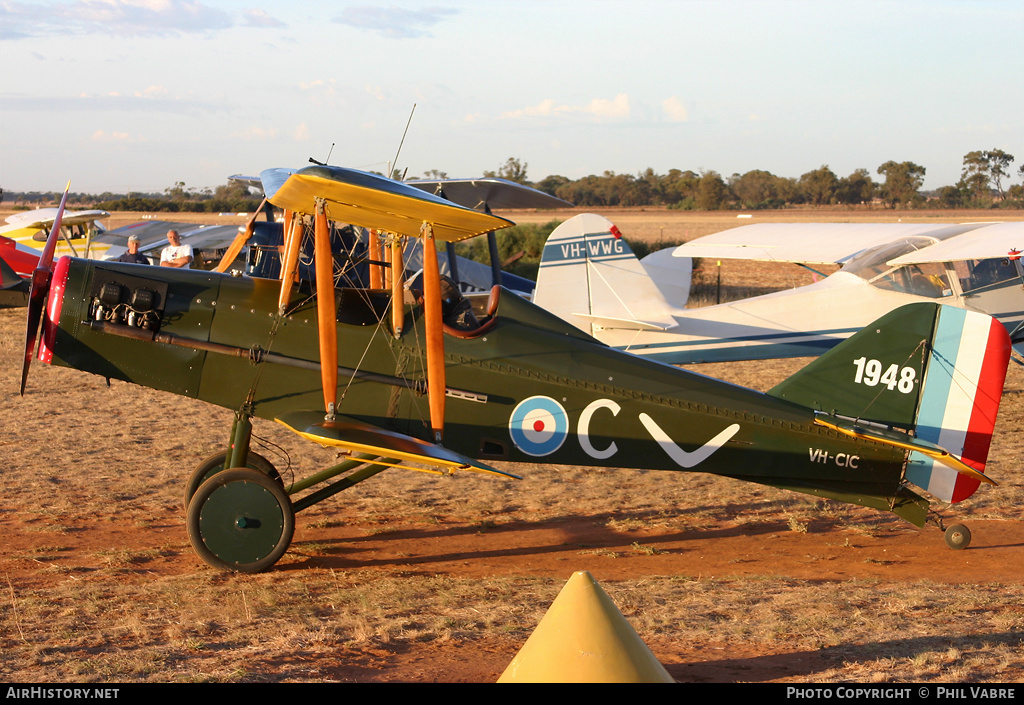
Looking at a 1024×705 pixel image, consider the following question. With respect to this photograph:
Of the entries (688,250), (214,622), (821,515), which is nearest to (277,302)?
(214,622)

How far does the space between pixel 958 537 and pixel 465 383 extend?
3880mm

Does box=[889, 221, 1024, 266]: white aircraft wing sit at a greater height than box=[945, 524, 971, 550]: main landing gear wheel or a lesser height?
greater

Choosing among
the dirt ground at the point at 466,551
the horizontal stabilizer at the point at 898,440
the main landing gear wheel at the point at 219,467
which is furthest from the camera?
the main landing gear wheel at the point at 219,467

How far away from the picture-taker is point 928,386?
6340 millimetres

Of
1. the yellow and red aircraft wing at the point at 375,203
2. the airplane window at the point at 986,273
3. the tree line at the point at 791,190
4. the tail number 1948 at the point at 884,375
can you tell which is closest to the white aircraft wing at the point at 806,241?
the airplane window at the point at 986,273

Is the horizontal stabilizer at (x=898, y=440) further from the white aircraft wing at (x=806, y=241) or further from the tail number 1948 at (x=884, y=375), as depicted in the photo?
the white aircraft wing at (x=806, y=241)

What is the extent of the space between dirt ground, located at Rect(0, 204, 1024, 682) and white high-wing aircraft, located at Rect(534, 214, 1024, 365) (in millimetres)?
2809

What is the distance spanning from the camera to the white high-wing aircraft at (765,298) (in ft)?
38.1

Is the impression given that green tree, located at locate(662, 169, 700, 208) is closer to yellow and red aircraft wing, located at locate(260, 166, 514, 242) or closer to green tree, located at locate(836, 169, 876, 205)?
green tree, located at locate(836, 169, 876, 205)

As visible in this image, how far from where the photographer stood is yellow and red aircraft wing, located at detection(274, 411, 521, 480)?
5.05m

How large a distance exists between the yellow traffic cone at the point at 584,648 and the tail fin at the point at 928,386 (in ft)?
11.7

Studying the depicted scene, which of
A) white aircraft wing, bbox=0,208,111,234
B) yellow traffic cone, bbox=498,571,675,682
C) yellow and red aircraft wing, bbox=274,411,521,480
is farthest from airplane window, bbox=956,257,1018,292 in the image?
white aircraft wing, bbox=0,208,111,234

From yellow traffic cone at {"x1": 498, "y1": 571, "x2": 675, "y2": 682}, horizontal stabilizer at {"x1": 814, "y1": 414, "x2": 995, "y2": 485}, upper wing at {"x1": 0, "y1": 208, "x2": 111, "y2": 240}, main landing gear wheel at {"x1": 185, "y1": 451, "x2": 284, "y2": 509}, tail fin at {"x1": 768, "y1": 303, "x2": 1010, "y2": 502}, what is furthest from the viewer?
upper wing at {"x1": 0, "y1": 208, "x2": 111, "y2": 240}

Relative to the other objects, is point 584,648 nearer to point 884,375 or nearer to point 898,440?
point 898,440
